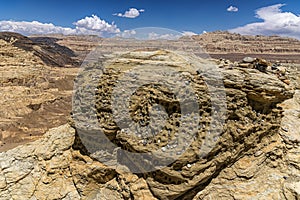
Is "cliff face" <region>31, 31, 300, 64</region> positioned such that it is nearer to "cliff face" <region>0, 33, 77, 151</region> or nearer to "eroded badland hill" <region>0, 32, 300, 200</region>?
"cliff face" <region>0, 33, 77, 151</region>

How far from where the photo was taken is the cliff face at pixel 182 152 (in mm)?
3930

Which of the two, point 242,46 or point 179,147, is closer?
point 179,147

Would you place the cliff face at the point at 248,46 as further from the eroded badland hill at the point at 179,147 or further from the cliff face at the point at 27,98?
the eroded badland hill at the point at 179,147

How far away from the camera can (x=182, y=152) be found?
12.5 feet

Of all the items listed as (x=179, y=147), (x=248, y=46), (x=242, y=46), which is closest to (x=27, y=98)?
(x=179, y=147)

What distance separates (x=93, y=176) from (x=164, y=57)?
241cm

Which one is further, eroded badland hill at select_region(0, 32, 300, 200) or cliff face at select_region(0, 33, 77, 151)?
cliff face at select_region(0, 33, 77, 151)

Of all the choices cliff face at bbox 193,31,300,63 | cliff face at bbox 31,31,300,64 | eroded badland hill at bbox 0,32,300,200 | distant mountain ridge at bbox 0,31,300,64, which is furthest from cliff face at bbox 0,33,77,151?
cliff face at bbox 193,31,300,63

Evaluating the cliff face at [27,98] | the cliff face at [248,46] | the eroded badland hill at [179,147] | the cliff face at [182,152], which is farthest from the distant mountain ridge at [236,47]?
the cliff face at [182,152]

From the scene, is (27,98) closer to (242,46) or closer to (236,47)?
(236,47)

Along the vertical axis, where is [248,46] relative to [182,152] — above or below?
below

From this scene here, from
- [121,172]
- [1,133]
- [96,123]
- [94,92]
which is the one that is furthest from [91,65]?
[1,133]

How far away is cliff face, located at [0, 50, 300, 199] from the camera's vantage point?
3930 mm

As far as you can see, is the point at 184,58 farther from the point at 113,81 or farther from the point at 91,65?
the point at 91,65
